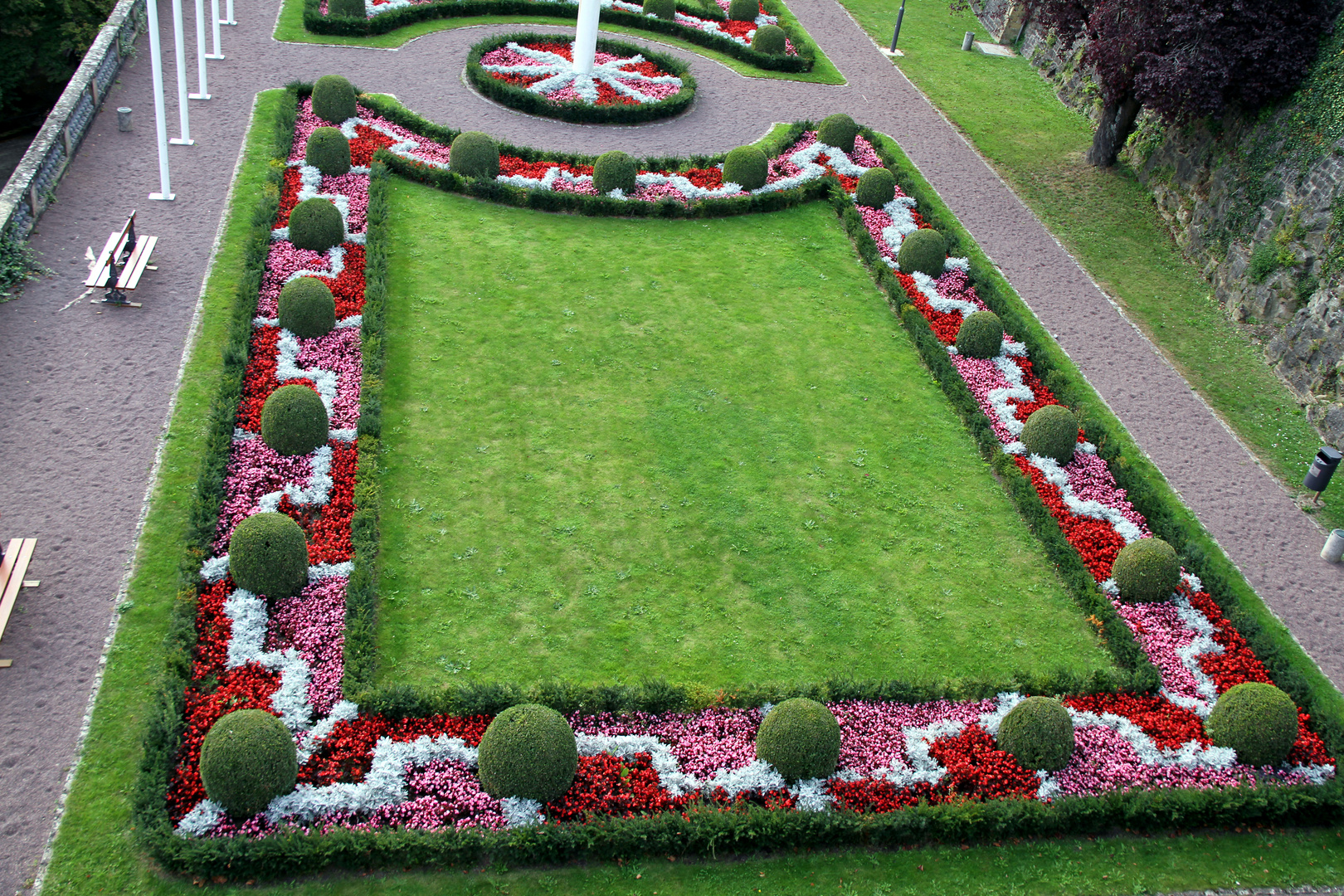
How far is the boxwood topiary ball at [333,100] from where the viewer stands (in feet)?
78.9

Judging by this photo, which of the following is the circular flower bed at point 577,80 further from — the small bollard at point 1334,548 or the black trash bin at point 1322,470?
the small bollard at point 1334,548

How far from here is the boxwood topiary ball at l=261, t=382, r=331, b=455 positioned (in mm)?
14977

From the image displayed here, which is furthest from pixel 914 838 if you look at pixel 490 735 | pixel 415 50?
pixel 415 50

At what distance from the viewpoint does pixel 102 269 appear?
18.1 m

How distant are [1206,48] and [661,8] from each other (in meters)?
16.9

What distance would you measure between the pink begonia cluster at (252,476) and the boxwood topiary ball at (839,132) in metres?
16.1

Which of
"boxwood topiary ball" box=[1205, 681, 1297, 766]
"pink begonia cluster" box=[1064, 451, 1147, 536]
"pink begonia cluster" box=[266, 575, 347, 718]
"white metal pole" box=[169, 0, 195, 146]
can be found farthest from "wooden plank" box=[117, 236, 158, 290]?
"boxwood topiary ball" box=[1205, 681, 1297, 766]

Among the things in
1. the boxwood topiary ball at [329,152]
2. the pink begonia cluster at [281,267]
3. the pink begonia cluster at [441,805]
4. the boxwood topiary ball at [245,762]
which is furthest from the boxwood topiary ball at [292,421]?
the boxwood topiary ball at [329,152]

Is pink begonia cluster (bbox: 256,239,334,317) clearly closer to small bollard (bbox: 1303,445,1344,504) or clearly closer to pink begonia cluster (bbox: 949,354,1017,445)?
pink begonia cluster (bbox: 949,354,1017,445)

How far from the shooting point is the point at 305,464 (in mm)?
15047

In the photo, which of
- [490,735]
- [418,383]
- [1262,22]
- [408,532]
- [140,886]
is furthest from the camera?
[1262,22]

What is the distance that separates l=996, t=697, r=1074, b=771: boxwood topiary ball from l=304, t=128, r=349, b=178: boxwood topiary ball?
56.5 ft

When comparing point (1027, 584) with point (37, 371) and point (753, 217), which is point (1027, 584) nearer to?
point (753, 217)

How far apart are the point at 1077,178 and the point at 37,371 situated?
23461 millimetres
